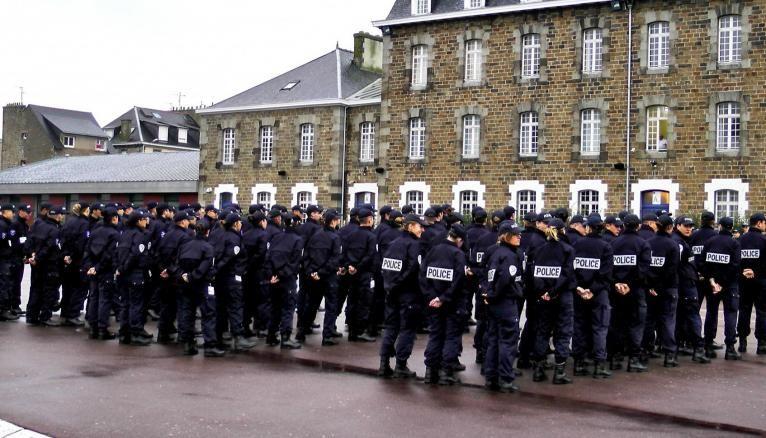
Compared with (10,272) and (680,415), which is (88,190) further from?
(680,415)

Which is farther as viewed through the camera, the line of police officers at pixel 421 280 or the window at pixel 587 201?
the window at pixel 587 201

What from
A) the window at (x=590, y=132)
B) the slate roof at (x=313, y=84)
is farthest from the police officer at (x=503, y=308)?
the slate roof at (x=313, y=84)

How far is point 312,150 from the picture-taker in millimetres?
38594

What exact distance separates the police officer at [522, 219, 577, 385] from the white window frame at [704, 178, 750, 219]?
739 inches

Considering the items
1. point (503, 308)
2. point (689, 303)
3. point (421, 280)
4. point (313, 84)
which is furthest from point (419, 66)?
point (503, 308)

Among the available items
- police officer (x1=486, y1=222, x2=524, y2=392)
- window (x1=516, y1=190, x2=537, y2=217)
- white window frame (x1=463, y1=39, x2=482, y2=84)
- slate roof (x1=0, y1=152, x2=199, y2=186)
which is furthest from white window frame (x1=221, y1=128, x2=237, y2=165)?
police officer (x1=486, y1=222, x2=524, y2=392)

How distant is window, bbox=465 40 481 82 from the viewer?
3375cm

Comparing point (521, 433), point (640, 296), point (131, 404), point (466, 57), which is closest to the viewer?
A: point (521, 433)

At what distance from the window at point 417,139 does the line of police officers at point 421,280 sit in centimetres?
1800

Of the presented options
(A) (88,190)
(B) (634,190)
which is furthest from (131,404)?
(A) (88,190)

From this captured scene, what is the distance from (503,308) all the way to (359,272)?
467 cm

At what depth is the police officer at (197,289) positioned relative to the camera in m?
13.3

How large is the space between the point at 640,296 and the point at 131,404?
22.5 ft

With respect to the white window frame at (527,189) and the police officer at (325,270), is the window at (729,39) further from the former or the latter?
the police officer at (325,270)
